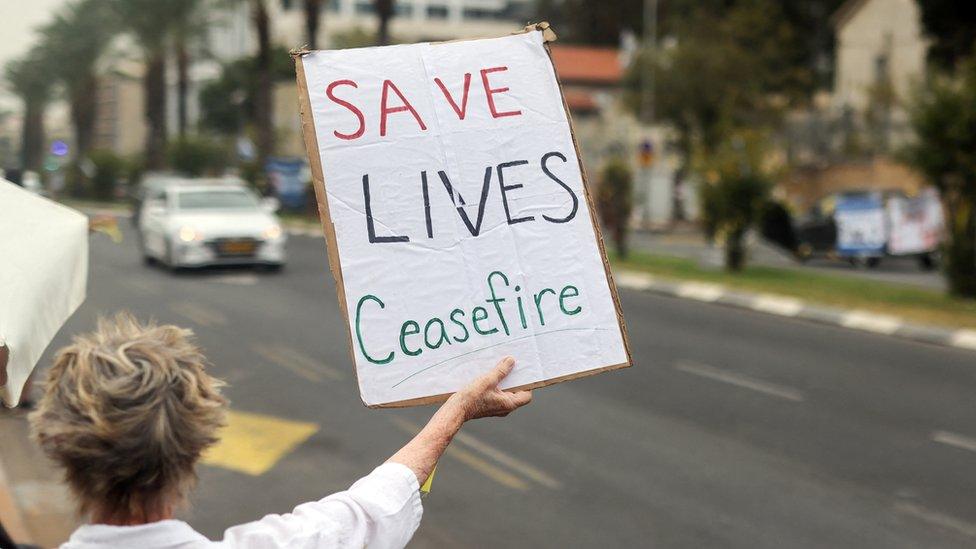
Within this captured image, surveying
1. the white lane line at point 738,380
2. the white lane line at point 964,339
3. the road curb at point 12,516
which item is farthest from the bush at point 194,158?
the road curb at point 12,516

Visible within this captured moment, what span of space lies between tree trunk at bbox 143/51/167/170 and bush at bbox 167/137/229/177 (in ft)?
2.39

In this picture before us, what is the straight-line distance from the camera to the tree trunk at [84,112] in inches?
2488

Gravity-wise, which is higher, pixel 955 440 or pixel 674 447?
pixel 674 447

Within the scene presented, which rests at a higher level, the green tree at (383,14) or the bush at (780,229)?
the green tree at (383,14)

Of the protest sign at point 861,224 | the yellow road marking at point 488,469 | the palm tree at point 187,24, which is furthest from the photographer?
the palm tree at point 187,24

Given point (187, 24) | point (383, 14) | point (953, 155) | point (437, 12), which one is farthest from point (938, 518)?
point (437, 12)

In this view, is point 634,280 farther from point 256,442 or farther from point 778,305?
point 256,442

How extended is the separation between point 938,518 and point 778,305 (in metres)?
11.5

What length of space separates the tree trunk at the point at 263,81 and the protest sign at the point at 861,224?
65.5ft

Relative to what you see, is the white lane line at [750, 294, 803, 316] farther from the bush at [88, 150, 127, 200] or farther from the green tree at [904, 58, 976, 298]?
the bush at [88, 150, 127, 200]

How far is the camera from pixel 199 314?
53.0ft

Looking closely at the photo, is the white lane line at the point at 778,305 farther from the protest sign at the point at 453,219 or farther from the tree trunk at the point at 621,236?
the protest sign at the point at 453,219

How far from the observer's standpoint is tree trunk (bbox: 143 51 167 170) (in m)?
54.0

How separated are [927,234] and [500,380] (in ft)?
82.9
